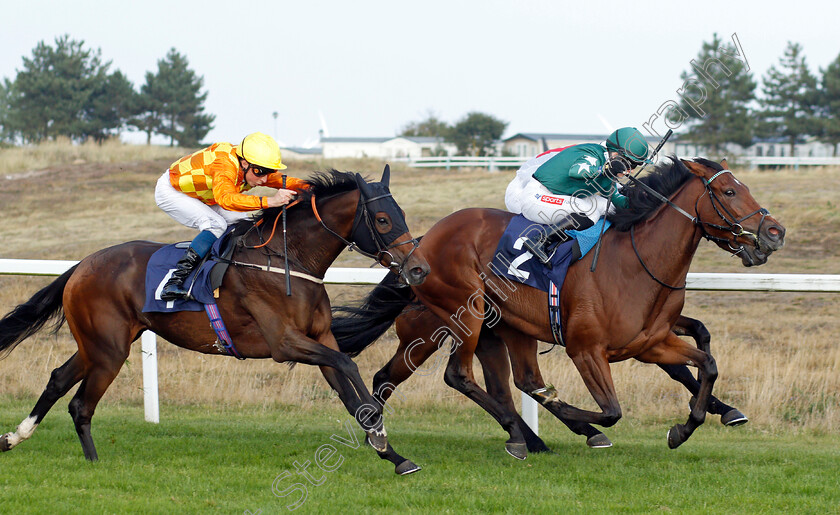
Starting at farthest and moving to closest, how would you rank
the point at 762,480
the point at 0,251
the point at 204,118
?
the point at 204,118 → the point at 0,251 → the point at 762,480

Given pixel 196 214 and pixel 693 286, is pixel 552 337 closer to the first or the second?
pixel 693 286

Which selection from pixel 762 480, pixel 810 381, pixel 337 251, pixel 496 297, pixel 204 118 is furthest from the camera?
pixel 204 118

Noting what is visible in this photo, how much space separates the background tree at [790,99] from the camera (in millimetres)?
36562

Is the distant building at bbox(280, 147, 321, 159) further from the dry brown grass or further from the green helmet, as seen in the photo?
the green helmet

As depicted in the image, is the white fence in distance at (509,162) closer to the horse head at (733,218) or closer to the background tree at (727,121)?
the background tree at (727,121)

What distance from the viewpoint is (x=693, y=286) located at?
593 cm

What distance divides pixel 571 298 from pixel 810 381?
108 inches

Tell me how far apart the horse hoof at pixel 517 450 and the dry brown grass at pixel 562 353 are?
183 centimetres

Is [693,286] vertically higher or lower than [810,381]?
higher

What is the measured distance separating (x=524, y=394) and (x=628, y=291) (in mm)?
1374

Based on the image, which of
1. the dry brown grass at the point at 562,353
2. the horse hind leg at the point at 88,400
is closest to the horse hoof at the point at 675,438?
the dry brown grass at the point at 562,353

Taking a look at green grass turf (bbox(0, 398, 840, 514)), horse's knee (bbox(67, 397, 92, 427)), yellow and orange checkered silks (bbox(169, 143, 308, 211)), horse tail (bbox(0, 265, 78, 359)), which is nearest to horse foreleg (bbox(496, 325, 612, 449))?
green grass turf (bbox(0, 398, 840, 514))

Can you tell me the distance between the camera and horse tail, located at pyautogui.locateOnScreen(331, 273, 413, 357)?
6.05m

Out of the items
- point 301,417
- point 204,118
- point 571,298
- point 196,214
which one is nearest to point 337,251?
point 196,214
